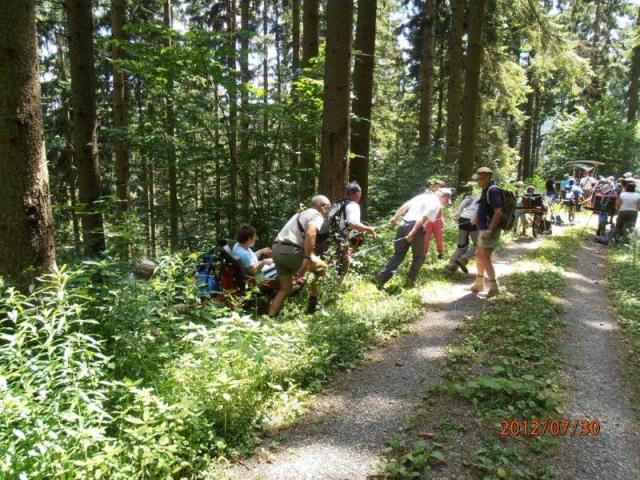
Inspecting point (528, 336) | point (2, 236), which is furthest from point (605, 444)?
point (2, 236)

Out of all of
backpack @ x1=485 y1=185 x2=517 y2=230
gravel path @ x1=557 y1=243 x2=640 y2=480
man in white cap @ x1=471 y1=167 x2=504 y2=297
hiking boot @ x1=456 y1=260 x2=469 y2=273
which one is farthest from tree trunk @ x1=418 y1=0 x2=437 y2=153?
gravel path @ x1=557 y1=243 x2=640 y2=480

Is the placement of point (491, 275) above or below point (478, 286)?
above

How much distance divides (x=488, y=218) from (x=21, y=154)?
249 inches

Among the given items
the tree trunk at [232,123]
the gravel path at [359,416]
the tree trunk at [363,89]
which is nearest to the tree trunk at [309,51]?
the tree trunk at [363,89]

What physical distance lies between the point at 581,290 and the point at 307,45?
346 inches

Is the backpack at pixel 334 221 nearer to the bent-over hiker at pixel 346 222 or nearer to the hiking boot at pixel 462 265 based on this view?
the bent-over hiker at pixel 346 222

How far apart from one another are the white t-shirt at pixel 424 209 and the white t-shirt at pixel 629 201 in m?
8.55

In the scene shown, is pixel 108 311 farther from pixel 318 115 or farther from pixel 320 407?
pixel 318 115

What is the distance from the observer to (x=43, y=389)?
273 centimetres

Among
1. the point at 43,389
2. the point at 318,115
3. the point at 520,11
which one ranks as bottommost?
the point at 43,389

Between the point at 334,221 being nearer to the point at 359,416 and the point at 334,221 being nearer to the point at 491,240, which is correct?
the point at 491,240

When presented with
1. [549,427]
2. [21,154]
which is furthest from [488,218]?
[21,154]

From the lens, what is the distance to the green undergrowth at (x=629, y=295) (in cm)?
518

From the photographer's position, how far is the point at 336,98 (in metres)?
7.29
